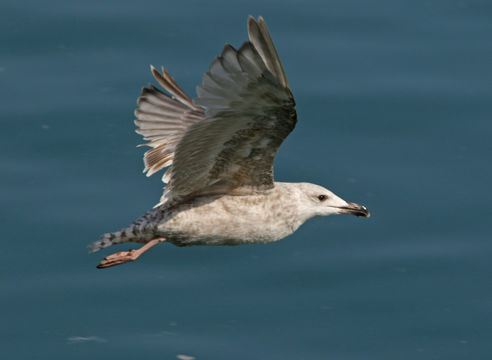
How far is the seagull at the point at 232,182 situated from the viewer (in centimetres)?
1077

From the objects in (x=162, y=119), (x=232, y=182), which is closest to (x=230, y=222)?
(x=232, y=182)

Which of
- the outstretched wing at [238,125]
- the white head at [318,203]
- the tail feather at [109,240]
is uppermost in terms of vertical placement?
the outstretched wing at [238,125]

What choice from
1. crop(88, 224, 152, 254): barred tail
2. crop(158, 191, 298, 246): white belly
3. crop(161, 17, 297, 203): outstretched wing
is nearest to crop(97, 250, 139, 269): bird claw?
crop(88, 224, 152, 254): barred tail

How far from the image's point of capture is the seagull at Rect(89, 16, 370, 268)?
10.8 meters

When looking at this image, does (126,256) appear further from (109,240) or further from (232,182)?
(232,182)

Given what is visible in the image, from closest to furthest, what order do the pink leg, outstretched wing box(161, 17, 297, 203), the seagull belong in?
outstretched wing box(161, 17, 297, 203) < the seagull < the pink leg

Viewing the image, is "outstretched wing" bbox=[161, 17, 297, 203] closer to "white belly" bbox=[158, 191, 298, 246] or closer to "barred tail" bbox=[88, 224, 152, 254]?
"white belly" bbox=[158, 191, 298, 246]

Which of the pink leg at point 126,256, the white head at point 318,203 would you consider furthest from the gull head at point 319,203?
the pink leg at point 126,256

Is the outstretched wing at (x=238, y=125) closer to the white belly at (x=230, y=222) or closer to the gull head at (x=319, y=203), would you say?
the white belly at (x=230, y=222)

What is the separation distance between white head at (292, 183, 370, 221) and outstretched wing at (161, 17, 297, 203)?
1.72 ft

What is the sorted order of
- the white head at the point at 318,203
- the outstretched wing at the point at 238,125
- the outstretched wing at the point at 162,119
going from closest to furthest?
the outstretched wing at the point at 238,125 < the white head at the point at 318,203 < the outstretched wing at the point at 162,119

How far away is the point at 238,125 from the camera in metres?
11.3

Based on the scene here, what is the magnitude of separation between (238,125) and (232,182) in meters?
1.22

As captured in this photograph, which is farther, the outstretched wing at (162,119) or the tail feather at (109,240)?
the outstretched wing at (162,119)
